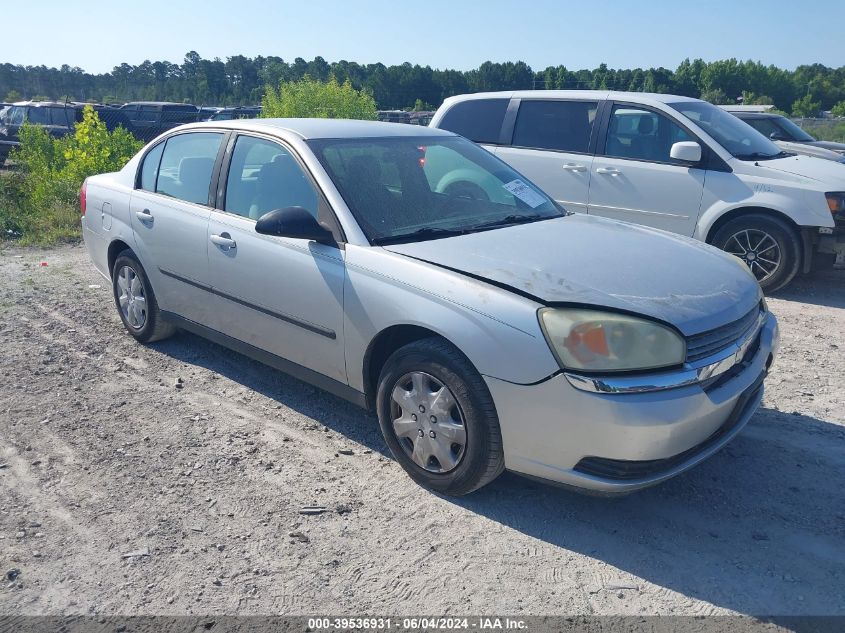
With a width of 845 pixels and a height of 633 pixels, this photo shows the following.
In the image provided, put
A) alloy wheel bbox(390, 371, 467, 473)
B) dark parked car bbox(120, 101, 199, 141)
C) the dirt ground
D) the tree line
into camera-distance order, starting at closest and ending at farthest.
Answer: the dirt ground
alloy wheel bbox(390, 371, 467, 473)
dark parked car bbox(120, 101, 199, 141)
the tree line

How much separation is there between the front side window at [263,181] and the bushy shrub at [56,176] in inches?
260

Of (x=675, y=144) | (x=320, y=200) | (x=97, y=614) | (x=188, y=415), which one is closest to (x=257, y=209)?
(x=320, y=200)

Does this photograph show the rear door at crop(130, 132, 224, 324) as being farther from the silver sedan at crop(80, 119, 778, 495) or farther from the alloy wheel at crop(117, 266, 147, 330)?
the alloy wheel at crop(117, 266, 147, 330)

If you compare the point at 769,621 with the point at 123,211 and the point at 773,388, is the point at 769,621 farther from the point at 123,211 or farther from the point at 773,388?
the point at 123,211

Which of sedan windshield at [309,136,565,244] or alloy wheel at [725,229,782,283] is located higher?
sedan windshield at [309,136,565,244]

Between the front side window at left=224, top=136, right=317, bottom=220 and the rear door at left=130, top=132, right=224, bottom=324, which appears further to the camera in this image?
the rear door at left=130, top=132, right=224, bottom=324

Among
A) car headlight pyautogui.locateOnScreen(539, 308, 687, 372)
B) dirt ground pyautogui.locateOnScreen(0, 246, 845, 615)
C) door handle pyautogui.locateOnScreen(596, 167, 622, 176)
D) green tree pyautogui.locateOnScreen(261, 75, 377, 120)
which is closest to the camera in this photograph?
dirt ground pyautogui.locateOnScreen(0, 246, 845, 615)

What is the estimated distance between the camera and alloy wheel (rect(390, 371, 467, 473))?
3.29 meters

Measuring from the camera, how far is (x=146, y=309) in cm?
538

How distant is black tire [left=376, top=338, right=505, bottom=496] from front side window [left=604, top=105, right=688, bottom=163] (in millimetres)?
4878

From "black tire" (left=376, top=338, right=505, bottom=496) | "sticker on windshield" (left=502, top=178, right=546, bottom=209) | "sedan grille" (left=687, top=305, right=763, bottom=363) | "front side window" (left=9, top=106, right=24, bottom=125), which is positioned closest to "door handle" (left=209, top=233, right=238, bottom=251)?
"black tire" (left=376, top=338, right=505, bottom=496)

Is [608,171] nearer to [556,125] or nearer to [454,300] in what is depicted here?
[556,125]

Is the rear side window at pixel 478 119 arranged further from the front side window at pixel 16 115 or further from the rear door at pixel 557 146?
the front side window at pixel 16 115

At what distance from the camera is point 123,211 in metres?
5.37
